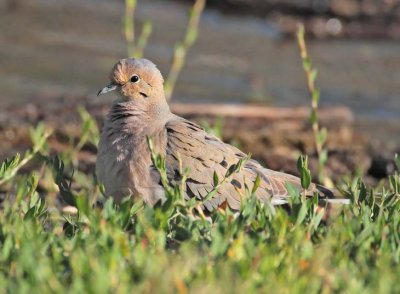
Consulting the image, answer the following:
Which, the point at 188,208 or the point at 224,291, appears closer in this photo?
the point at 224,291

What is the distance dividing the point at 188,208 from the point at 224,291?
110 centimetres

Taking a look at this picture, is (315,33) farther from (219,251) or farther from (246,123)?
(219,251)

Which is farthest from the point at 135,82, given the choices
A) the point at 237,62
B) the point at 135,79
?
the point at 237,62

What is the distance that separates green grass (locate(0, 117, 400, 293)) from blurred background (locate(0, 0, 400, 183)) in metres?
3.09

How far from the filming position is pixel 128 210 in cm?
480

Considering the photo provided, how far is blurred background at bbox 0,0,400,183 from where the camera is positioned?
9.12 meters

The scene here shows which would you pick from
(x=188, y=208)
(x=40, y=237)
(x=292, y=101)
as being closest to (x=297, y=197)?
(x=188, y=208)

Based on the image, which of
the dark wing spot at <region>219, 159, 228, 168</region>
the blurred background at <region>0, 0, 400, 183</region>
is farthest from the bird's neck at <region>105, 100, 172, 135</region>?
the blurred background at <region>0, 0, 400, 183</region>

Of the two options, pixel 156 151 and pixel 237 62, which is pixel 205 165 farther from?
pixel 237 62

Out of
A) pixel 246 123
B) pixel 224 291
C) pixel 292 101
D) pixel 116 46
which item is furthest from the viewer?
pixel 116 46

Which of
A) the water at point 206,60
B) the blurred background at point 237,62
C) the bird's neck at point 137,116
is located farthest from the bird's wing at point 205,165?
the water at point 206,60

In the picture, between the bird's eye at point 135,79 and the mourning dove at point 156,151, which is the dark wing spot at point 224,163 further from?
the bird's eye at point 135,79

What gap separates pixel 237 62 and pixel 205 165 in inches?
305

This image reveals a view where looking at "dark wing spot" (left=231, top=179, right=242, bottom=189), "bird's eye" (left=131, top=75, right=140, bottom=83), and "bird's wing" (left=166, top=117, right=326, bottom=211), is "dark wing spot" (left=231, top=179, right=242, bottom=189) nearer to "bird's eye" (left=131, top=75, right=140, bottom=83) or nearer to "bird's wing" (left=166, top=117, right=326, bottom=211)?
"bird's wing" (left=166, top=117, right=326, bottom=211)
